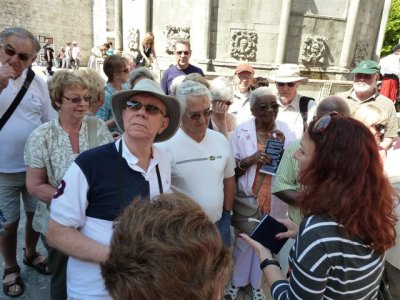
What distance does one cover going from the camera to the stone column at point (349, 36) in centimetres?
1130

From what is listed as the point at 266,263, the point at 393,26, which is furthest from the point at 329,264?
the point at 393,26

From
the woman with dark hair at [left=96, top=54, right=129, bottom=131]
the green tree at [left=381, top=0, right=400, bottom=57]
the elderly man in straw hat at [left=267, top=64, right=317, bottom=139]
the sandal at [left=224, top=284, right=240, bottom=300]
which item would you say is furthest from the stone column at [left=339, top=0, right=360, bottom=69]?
the green tree at [left=381, top=0, right=400, bottom=57]

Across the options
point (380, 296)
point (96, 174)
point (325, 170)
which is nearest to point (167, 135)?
point (96, 174)

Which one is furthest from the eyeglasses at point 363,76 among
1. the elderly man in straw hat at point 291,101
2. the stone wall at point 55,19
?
the stone wall at point 55,19

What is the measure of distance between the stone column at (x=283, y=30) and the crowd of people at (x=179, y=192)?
8517mm

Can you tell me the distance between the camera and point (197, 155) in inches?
92.6

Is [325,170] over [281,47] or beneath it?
beneath

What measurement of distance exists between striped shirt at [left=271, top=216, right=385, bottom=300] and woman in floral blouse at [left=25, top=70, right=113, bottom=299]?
4.66 ft

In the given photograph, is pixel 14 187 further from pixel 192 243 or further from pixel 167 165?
pixel 192 243

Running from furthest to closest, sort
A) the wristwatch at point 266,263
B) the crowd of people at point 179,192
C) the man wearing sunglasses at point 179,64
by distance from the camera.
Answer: the man wearing sunglasses at point 179,64 < the wristwatch at point 266,263 < the crowd of people at point 179,192

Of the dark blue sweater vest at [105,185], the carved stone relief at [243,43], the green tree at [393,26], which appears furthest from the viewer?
the green tree at [393,26]

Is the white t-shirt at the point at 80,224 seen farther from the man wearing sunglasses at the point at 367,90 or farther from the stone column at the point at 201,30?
the stone column at the point at 201,30

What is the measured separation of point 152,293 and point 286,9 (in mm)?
11364

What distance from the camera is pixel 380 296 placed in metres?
1.63
